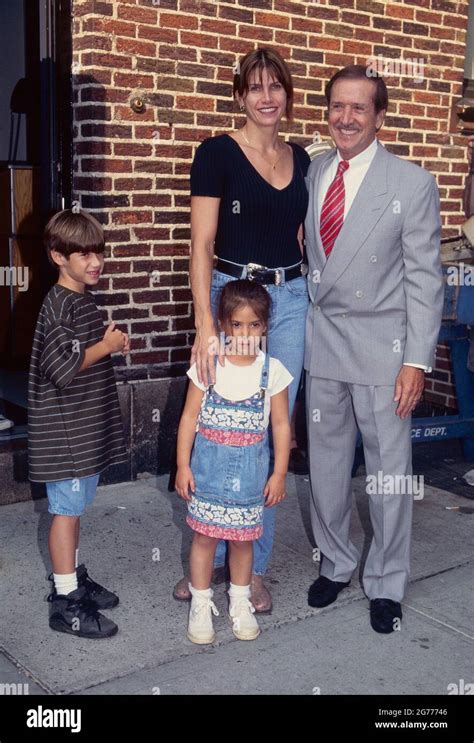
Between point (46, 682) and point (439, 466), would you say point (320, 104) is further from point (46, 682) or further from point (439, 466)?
point (46, 682)

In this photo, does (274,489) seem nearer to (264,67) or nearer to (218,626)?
(218,626)

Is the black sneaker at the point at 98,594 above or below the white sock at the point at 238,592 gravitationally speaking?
below

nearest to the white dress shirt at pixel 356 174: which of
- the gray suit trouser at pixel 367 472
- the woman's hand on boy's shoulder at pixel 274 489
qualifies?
the gray suit trouser at pixel 367 472

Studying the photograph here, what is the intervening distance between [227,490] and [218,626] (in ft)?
2.08

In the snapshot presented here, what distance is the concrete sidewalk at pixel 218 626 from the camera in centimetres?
331

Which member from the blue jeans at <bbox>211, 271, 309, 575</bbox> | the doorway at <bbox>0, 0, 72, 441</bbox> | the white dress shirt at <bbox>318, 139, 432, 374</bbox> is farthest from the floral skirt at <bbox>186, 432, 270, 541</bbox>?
the doorway at <bbox>0, 0, 72, 441</bbox>

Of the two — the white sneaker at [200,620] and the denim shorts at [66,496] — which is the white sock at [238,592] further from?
the denim shorts at [66,496]

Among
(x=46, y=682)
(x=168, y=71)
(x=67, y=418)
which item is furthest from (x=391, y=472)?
(x=168, y=71)

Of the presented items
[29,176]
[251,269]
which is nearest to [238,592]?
[251,269]

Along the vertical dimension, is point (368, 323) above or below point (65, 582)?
above

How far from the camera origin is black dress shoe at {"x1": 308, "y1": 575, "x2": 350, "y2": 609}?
3.96 m

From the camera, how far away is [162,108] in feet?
17.6

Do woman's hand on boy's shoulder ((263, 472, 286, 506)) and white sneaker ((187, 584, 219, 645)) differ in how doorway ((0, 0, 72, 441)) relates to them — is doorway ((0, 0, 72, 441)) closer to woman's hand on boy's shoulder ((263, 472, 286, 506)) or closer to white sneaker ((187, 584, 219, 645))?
white sneaker ((187, 584, 219, 645))

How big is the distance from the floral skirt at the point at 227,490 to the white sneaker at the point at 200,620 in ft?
0.96
